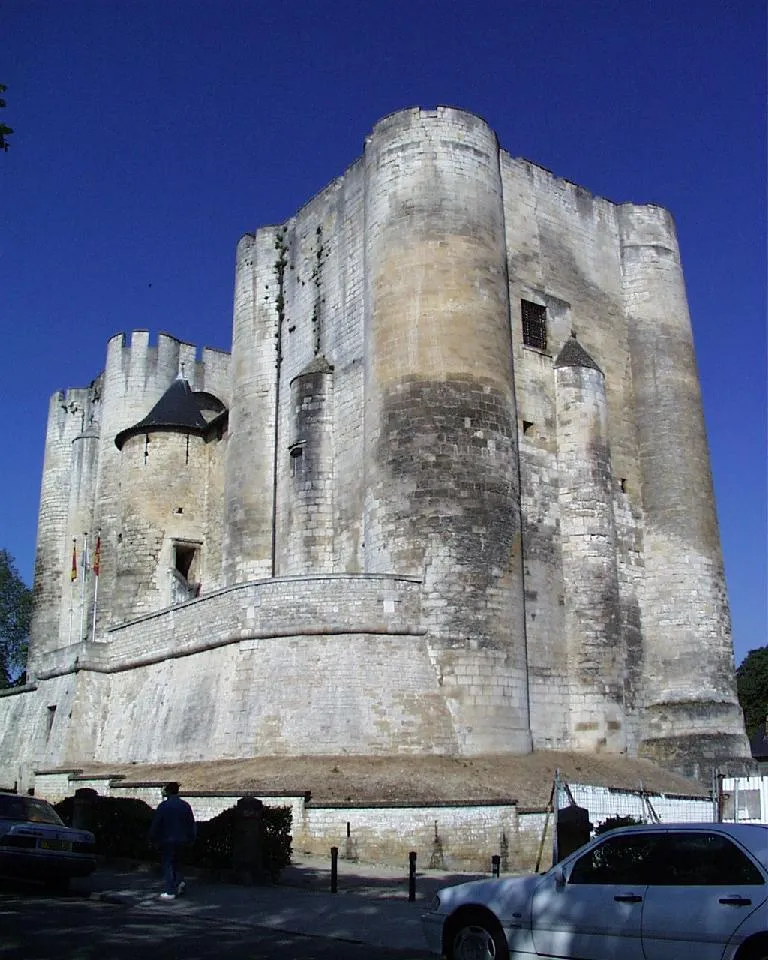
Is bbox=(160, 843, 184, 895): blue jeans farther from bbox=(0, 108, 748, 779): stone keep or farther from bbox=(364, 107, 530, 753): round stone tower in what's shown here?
bbox=(364, 107, 530, 753): round stone tower

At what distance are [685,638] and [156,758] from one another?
1294cm

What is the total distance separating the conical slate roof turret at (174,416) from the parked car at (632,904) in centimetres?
2686

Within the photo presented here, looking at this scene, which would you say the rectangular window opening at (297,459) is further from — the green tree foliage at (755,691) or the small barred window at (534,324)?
the green tree foliage at (755,691)

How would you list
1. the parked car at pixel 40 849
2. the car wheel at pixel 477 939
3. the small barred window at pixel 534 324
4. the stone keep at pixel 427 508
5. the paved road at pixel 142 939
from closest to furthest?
the car wheel at pixel 477 939 → the paved road at pixel 142 939 → the parked car at pixel 40 849 → the stone keep at pixel 427 508 → the small barred window at pixel 534 324

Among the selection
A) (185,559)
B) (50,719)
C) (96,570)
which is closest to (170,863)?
A: (50,719)

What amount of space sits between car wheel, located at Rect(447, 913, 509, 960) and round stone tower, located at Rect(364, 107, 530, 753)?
42.9ft

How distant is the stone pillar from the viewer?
79.4ft

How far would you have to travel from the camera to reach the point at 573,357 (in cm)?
2697

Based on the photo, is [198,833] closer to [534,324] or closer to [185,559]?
[534,324]

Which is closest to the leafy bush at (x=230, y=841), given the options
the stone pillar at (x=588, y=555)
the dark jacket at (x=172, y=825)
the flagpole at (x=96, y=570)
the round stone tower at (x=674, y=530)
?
the dark jacket at (x=172, y=825)

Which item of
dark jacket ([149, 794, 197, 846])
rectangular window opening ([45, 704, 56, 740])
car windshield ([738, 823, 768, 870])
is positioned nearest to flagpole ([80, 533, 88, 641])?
rectangular window opening ([45, 704, 56, 740])

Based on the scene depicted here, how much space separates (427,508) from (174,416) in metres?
14.1

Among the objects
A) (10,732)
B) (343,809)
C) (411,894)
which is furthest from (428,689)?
(10,732)

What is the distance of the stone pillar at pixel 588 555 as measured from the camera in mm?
24203
